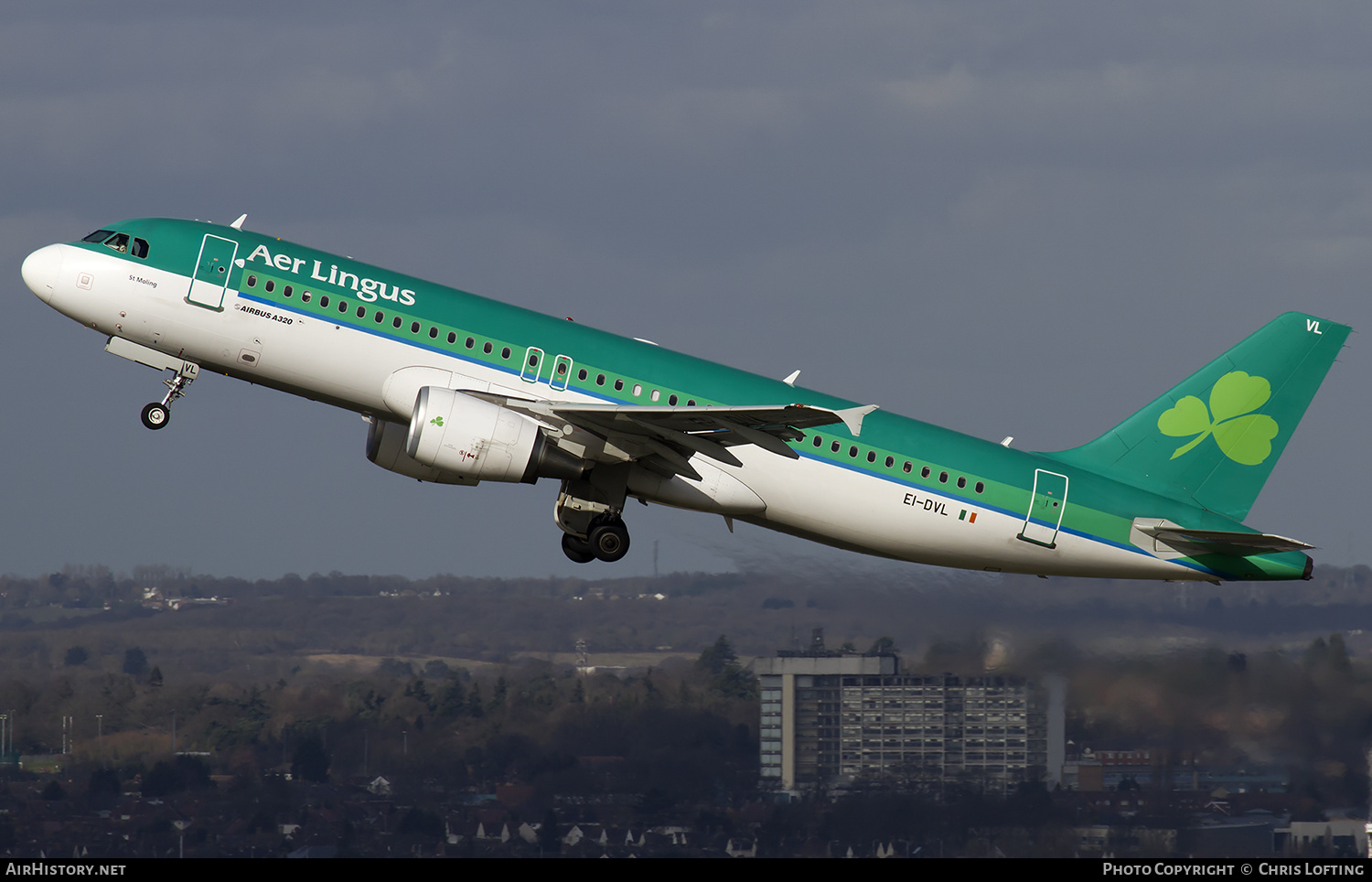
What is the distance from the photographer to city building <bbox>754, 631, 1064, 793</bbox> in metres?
35.4

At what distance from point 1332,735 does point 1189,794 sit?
339 cm

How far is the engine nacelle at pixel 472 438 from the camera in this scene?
91.3 feet

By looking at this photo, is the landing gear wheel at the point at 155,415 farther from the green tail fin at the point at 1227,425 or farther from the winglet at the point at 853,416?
the green tail fin at the point at 1227,425

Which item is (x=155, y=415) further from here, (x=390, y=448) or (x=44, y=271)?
(x=390, y=448)

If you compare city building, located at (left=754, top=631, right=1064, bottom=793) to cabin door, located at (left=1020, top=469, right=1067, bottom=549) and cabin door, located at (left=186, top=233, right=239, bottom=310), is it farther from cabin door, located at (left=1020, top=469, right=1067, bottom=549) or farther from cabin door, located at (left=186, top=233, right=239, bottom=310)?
cabin door, located at (left=186, top=233, right=239, bottom=310)

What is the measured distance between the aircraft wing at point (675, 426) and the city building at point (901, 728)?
955 centimetres

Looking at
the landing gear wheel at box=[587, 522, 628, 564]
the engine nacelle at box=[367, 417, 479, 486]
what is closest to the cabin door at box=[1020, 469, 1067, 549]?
the landing gear wheel at box=[587, 522, 628, 564]

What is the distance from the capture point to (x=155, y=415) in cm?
3002

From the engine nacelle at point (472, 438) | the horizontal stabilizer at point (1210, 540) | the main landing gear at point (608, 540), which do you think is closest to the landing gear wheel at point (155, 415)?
the engine nacelle at point (472, 438)

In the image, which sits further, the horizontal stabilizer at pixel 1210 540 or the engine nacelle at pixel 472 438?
the horizontal stabilizer at pixel 1210 540

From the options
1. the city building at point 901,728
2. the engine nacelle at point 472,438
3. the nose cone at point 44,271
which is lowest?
the city building at point 901,728
